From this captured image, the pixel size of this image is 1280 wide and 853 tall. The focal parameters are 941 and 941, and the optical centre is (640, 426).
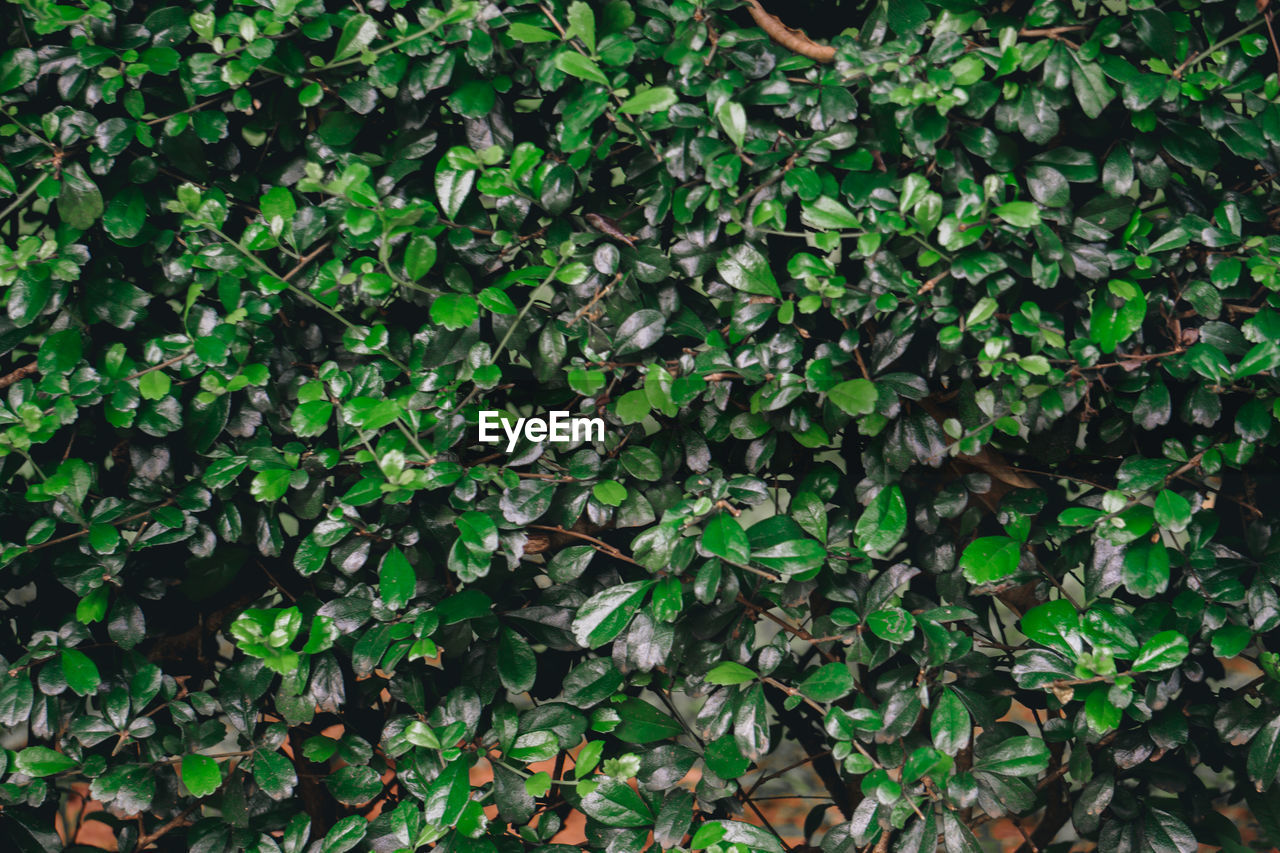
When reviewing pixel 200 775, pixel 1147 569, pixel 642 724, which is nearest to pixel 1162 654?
pixel 1147 569

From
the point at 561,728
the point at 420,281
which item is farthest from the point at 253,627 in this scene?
the point at 420,281

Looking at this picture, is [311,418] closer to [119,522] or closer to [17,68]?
[119,522]

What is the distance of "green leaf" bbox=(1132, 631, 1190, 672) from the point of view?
146 cm

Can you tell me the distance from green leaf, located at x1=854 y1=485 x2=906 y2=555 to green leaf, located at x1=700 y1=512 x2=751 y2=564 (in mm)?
237

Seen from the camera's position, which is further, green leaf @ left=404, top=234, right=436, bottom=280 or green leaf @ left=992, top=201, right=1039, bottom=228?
green leaf @ left=404, top=234, right=436, bottom=280

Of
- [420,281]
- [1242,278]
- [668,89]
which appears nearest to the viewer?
[668,89]

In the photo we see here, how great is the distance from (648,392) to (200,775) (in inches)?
40.5

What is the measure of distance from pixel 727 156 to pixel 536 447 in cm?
58

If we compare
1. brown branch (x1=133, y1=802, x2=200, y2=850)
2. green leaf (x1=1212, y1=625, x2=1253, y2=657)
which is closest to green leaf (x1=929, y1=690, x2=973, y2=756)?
green leaf (x1=1212, y1=625, x2=1253, y2=657)

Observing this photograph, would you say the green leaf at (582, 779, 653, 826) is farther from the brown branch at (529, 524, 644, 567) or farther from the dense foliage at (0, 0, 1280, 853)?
the brown branch at (529, 524, 644, 567)

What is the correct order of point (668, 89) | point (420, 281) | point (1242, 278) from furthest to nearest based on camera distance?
point (420, 281)
point (1242, 278)
point (668, 89)

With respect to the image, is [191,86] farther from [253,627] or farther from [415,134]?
[253,627]

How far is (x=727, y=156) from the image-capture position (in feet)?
4.93

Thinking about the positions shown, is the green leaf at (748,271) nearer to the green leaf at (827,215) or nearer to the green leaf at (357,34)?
the green leaf at (827,215)
